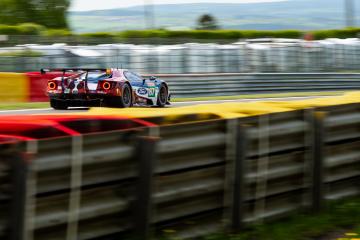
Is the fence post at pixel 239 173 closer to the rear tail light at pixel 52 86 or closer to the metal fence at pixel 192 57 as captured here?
the rear tail light at pixel 52 86

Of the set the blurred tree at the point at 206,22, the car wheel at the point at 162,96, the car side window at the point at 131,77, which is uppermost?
the blurred tree at the point at 206,22

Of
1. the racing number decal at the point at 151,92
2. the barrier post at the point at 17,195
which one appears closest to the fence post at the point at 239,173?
the barrier post at the point at 17,195

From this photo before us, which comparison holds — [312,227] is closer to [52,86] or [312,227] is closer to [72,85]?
[72,85]

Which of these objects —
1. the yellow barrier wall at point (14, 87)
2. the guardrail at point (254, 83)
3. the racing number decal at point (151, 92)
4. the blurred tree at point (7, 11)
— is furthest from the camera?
the blurred tree at point (7, 11)

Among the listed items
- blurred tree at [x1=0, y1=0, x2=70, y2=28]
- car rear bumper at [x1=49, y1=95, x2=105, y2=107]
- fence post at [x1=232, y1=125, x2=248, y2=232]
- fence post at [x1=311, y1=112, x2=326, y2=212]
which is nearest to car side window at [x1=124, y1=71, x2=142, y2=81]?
car rear bumper at [x1=49, y1=95, x2=105, y2=107]

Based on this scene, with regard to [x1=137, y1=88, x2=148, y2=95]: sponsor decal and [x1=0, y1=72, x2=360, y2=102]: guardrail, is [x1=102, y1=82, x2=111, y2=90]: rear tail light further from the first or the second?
[x1=0, y1=72, x2=360, y2=102]: guardrail

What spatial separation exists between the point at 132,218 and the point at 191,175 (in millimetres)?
611

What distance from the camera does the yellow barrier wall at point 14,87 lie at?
2077 centimetres

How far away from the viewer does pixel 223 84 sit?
26.7 meters

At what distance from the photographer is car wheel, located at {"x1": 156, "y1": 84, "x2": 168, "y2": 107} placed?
18172mm

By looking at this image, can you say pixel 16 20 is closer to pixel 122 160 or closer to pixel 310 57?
pixel 310 57

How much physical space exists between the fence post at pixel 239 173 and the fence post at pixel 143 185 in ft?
2.88

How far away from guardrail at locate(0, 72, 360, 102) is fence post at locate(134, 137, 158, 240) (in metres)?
16.6

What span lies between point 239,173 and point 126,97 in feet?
37.2
